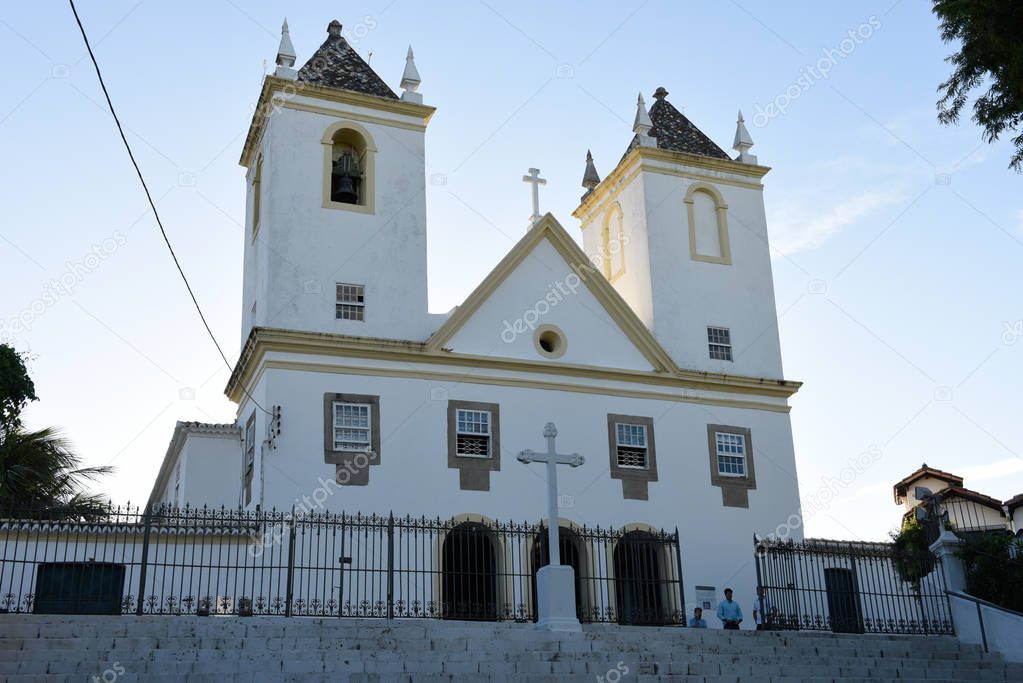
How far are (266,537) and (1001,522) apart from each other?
24.7 meters

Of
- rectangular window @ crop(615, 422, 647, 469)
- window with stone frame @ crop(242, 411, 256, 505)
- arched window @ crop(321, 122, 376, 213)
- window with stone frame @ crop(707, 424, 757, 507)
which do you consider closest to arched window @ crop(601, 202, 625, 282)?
rectangular window @ crop(615, 422, 647, 469)

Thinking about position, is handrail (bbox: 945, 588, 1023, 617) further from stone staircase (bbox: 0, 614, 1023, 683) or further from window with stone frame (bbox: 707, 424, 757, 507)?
window with stone frame (bbox: 707, 424, 757, 507)

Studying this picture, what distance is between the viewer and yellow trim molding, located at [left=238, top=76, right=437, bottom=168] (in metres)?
26.8

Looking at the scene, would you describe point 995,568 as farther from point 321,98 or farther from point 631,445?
point 321,98

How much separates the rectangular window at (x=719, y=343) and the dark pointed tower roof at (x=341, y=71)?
31.5 feet

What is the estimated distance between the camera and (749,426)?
27.9m

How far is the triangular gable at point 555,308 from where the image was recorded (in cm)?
2644

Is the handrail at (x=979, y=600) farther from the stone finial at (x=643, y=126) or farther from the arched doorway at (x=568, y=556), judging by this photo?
the stone finial at (x=643, y=126)

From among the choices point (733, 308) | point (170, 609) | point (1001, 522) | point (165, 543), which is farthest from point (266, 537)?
point (1001, 522)

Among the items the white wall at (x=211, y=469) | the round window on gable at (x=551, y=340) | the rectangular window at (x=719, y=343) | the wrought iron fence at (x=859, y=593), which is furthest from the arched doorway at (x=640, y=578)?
the white wall at (x=211, y=469)

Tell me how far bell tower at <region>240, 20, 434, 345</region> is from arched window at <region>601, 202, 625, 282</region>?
5891 millimetres

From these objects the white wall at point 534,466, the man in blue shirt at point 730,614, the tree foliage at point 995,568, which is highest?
the white wall at point 534,466

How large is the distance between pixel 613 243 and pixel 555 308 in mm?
4525

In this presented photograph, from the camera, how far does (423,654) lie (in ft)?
50.8
